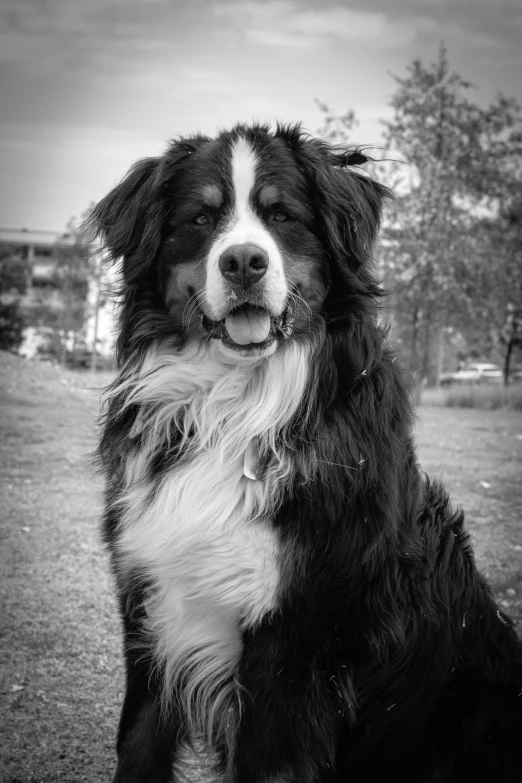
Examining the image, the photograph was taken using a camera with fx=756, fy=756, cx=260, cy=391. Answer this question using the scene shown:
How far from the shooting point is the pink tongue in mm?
3076

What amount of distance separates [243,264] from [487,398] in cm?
1963

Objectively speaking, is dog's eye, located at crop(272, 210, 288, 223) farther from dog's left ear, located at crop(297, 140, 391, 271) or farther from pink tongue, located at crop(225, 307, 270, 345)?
pink tongue, located at crop(225, 307, 270, 345)

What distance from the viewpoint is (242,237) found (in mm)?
2980

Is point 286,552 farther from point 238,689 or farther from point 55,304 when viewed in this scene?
point 55,304

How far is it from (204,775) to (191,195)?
272 cm

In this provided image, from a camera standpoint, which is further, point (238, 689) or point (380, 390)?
point (380, 390)

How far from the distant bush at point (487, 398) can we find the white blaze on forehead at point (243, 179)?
18726 millimetres

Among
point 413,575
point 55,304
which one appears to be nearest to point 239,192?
point 413,575

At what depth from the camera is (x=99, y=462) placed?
331 cm

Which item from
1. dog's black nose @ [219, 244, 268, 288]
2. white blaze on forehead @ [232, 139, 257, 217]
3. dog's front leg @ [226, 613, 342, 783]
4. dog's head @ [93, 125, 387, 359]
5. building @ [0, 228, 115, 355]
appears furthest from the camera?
building @ [0, 228, 115, 355]

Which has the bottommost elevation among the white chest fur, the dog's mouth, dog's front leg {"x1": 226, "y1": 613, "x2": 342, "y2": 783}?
dog's front leg {"x1": 226, "y1": 613, "x2": 342, "y2": 783}

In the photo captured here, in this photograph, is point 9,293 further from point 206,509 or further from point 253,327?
point 206,509

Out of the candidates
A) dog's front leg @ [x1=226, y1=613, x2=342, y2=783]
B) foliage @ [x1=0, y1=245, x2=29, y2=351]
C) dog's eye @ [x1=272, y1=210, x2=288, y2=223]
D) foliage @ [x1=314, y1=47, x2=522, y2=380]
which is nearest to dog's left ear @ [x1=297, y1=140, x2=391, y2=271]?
dog's eye @ [x1=272, y1=210, x2=288, y2=223]

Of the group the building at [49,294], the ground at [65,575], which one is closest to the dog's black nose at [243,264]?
the ground at [65,575]
